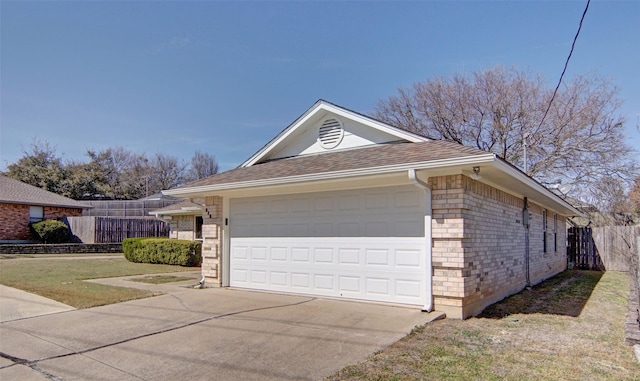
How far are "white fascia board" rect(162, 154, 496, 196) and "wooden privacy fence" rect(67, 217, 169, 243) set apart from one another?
745 inches

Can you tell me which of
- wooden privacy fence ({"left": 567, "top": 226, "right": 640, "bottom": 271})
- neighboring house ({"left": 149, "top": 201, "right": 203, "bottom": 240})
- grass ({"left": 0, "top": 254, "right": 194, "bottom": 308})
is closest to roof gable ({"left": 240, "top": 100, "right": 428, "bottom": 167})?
grass ({"left": 0, "top": 254, "right": 194, "bottom": 308})

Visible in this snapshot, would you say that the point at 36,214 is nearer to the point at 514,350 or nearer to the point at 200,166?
the point at 200,166

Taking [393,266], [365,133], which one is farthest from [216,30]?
[393,266]

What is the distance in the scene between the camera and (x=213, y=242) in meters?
10.0

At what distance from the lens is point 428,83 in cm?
2612

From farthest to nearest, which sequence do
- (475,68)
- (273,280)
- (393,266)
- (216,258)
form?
1. (475,68)
2. (216,258)
3. (273,280)
4. (393,266)

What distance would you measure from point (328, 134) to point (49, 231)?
23.0 meters

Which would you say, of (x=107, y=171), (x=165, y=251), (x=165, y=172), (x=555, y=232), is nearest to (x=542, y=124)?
(x=555, y=232)

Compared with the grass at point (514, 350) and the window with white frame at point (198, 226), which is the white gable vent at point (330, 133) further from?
the window with white frame at point (198, 226)

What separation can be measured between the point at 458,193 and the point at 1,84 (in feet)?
55.9

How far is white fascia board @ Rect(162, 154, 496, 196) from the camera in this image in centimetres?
620

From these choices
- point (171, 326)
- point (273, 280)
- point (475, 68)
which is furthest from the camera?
point (475, 68)

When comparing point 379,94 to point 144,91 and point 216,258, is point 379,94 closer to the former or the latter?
point 144,91

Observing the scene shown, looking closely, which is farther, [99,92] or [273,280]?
[99,92]
